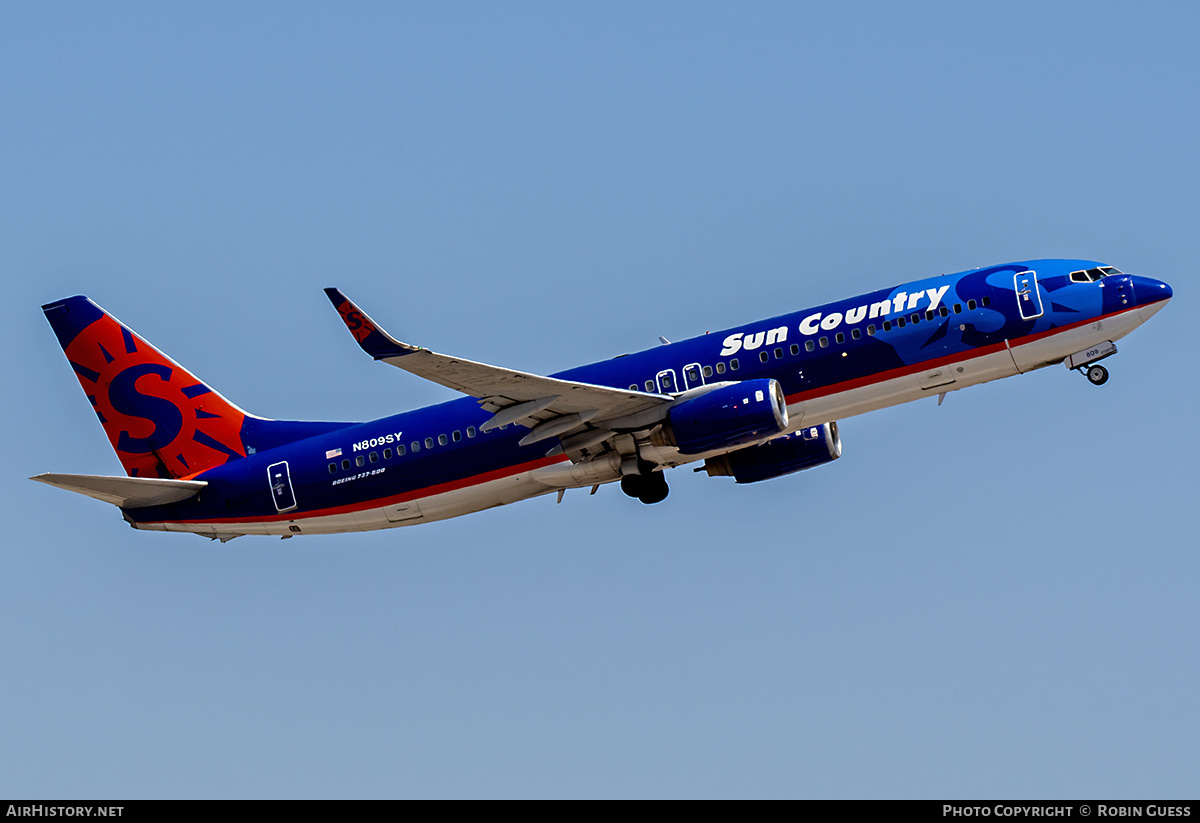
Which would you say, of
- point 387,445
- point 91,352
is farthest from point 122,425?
point 387,445

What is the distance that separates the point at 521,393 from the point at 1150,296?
18.6 m

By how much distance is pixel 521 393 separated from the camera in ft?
149

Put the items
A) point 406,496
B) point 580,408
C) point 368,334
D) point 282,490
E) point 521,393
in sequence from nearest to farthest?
point 368,334 < point 521,393 < point 580,408 < point 406,496 < point 282,490

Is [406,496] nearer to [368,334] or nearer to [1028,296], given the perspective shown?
[368,334]

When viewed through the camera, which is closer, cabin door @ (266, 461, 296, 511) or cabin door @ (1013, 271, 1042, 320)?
cabin door @ (1013, 271, 1042, 320)

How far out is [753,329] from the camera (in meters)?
47.3

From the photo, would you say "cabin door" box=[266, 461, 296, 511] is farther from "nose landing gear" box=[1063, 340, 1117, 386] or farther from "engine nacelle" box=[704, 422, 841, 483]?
"nose landing gear" box=[1063, 340, 1117, 386]

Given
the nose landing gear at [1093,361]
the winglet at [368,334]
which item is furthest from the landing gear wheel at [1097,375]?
the winglet at [368,334]

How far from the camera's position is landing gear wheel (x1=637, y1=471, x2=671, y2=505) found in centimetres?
5047

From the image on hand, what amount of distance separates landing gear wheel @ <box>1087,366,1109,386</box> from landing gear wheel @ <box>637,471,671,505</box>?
1384 cm

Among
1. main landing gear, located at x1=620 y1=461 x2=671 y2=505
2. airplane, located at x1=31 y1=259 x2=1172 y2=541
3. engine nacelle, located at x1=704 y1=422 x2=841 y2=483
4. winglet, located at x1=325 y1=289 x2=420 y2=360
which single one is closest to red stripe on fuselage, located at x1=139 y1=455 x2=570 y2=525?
airplane, located at x1=31 y1=259 x2=1172 y2=541

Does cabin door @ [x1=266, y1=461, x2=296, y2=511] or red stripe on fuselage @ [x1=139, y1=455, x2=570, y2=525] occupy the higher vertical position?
cabin door @ [x1=266, y1=461, x2=296, y2=511]

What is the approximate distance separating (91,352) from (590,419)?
A: 1951 centimetres

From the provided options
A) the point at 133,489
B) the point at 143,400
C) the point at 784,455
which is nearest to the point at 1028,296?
the point at 784,455
